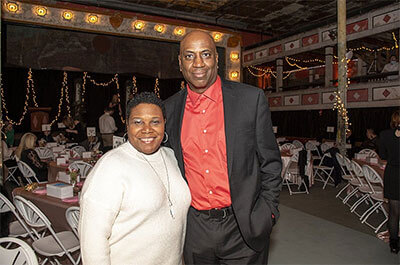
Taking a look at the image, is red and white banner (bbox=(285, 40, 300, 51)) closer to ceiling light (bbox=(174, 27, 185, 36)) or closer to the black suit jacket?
ceiling light (bbox=(174, 27, 185, 36))

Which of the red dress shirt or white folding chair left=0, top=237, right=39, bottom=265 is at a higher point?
the red dress shirt

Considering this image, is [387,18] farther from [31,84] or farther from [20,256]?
[31,84]

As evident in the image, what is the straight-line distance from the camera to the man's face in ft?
6.06

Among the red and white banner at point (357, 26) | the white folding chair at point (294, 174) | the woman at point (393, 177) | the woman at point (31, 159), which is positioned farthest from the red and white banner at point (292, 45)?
the woman at point (31, 159)

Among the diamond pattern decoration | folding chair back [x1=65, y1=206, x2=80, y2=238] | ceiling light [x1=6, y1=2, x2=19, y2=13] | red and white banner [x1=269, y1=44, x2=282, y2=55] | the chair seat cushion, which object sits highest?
ceiling light [x1=6, y1=2, x2=19, y2=13]

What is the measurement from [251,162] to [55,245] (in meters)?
2.36

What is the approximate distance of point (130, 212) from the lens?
1.60m

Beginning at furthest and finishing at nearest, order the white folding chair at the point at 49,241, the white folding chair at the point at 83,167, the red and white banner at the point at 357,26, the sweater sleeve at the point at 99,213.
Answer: the red and white banner at the point at 357,26
the white folding chair at the point at 83,167
the white folding chair at the point at 49,241
the sweater sleeve at the point at 99,213

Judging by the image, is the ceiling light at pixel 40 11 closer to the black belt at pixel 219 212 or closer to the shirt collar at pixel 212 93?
the shirt collar at pixel 212 93

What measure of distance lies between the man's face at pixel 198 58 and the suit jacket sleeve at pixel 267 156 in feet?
1.07

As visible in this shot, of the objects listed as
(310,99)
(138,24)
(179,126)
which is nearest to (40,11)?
(138,24)

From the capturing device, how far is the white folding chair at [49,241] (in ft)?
9.73

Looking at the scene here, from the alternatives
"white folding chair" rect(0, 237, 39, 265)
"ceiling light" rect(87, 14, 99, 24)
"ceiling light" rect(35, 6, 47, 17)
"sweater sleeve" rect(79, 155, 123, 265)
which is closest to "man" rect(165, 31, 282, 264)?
"sweater sleeve" rect(79, 155, 123, 265)

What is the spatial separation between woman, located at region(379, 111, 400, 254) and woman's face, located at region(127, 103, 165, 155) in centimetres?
339
